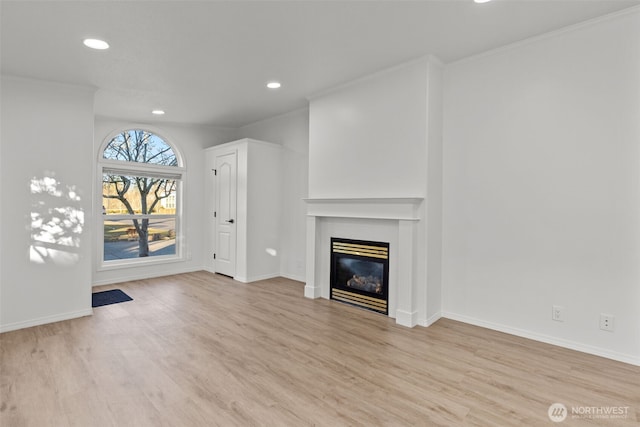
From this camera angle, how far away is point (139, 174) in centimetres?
542

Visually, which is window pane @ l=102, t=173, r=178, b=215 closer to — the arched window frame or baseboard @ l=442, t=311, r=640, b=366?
the arched window frame

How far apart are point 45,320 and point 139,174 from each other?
2.63 m

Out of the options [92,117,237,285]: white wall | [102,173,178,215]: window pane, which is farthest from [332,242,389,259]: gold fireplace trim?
[102,173,178,215]: window pane

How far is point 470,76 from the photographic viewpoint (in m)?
3.32

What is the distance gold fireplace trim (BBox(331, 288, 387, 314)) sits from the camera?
3657mm

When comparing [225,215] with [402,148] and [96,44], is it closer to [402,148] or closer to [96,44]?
[96,44]

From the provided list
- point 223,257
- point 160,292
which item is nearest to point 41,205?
point 160,292

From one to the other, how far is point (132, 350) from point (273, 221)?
296 centimetres

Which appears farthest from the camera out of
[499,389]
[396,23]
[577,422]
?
[396,23]

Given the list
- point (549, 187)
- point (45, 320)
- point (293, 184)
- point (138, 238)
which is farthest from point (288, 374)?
point (138, 238)

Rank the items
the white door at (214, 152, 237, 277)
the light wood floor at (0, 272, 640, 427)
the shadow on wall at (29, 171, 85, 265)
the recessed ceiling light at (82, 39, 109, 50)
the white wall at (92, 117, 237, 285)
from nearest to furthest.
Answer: the light wood floor at (0, 272, 640, 427), the recessed ceiling light at (82, 39, 109, 50), the shadow on wall at (29, 171, 85, 265), the white door at (214, 152, 237, 277), the white wall at (92, 117, 237, 285)

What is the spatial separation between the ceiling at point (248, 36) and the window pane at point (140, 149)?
1.45 m

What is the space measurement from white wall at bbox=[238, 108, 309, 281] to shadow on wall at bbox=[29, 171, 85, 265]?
273cm

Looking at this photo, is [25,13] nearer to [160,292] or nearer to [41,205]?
[41,205]
